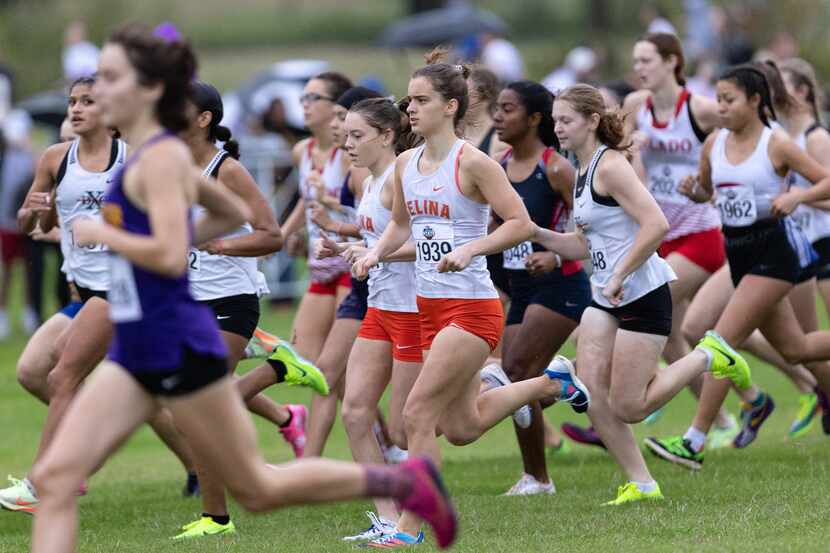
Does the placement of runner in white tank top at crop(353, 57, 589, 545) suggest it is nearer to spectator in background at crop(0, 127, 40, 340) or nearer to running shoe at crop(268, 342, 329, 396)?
running shoe at crop(268, 342, 329, 396)

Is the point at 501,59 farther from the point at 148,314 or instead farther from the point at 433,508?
the point at 148,314

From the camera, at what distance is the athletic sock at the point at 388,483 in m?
5.48

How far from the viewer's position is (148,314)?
204 inches

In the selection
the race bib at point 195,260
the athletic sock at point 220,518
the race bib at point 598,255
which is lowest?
the athletic sock at point 220,518

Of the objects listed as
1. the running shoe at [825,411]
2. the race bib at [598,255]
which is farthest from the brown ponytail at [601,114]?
the running shoe at [825,411]

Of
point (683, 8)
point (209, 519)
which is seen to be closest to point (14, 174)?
point (209, 519)

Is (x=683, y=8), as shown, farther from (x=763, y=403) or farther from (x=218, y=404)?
(x=218, y=404)

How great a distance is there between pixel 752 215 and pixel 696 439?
4.56ft

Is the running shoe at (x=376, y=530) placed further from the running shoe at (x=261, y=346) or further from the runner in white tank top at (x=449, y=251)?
the running shoe at (x=261, y=346)

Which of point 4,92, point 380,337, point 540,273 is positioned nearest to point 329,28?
point 4,92

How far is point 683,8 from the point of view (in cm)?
2756

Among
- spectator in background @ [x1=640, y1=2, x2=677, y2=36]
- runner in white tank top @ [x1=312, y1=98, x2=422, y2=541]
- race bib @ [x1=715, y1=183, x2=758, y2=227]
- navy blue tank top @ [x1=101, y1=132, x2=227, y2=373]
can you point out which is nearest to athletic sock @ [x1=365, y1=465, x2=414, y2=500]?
navy blue tank top @ [x1=101, y1=132, x2=227, y2=373]

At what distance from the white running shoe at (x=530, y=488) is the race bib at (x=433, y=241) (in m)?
2.01

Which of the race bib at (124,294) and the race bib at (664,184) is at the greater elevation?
the race bib at (124,294)
